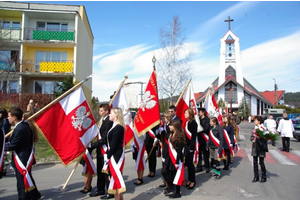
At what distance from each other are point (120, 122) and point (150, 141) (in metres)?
2.46

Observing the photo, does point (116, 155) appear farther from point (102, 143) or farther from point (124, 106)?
point (124, 106)

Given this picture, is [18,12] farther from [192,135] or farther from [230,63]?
[230,63]

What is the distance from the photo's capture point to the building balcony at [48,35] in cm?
2347

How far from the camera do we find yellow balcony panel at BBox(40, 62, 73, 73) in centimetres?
2352

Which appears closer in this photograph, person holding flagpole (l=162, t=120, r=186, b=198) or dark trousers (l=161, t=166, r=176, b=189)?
person holding flagpole (l=162, t=120, r=186, b=198)

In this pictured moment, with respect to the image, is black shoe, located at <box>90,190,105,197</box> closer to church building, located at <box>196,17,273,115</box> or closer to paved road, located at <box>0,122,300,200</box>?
paved road, located at <box>0,122,300,200</box>

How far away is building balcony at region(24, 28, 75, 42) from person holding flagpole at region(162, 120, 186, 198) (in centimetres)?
2098

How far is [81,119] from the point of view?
545 cm

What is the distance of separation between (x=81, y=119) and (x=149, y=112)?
1.67 metres

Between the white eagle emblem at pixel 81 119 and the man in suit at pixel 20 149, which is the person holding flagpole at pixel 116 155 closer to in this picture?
the white eagle emblem at pixel 81 119

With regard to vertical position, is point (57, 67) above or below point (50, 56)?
below

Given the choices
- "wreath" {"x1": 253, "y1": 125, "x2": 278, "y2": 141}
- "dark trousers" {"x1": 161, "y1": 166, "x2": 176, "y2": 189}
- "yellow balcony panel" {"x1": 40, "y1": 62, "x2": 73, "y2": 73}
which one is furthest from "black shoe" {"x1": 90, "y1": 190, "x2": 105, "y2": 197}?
"yellow balcony panel" {"x1": 40, "y1": 62, "x2": 73, "y2": 73}

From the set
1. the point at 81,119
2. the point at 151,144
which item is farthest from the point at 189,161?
the point at 81,119

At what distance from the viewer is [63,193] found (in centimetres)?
581
